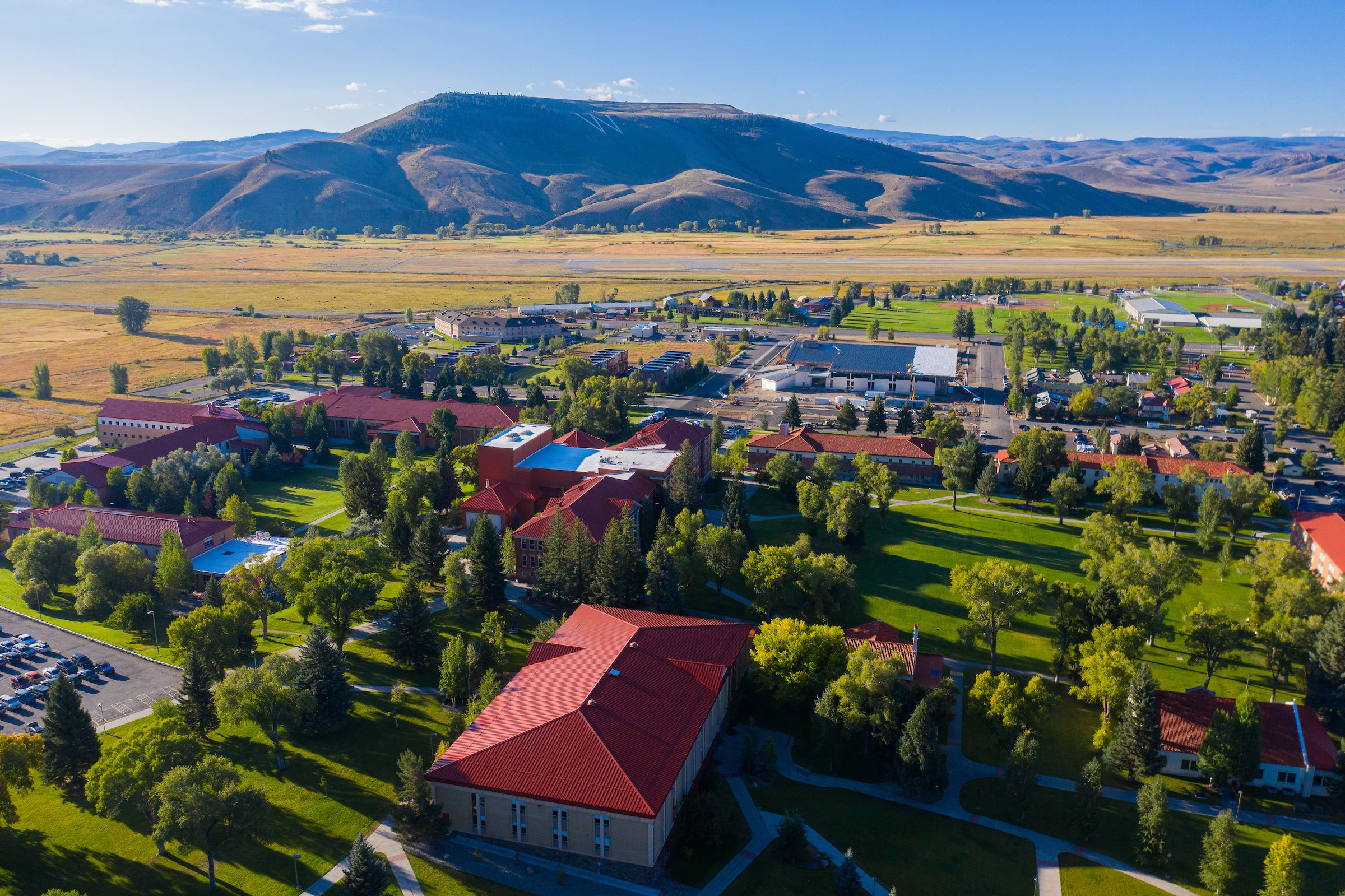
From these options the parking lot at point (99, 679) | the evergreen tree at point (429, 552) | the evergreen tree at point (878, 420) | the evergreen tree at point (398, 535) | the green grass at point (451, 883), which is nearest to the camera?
the green grass at point (451, 883)

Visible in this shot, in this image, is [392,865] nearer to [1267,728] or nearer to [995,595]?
[995,595]

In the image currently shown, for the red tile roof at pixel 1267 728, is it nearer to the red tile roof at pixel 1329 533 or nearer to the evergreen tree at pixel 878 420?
the red tile roof at pixel 1329 533

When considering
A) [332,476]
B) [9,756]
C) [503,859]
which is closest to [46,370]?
[332,476]

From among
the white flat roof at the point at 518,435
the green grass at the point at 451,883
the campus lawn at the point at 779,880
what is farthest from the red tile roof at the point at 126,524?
the campus lawn at the point at 779,880

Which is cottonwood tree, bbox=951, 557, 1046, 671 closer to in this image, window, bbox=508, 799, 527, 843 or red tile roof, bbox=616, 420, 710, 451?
window, bbox=508, 799, 527, 843

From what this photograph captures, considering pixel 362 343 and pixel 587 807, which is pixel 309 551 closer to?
pixel 587 807

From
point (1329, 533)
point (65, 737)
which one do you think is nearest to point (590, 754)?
point (65, 737)
